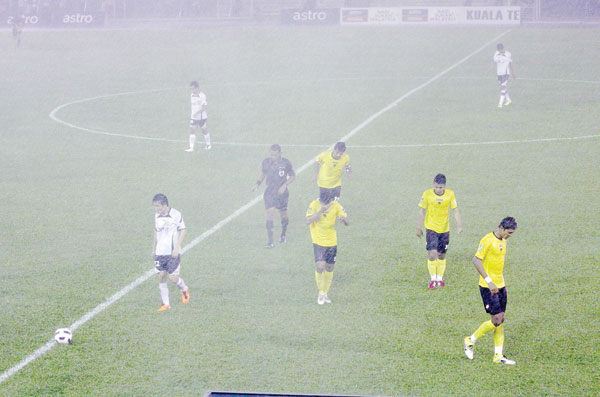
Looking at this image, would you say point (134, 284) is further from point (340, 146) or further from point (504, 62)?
point (504, 62)

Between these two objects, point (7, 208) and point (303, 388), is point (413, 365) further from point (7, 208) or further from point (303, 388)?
point (7, 208)

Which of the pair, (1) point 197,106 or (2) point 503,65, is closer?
(1) point 197,106

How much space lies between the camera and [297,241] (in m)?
17.8

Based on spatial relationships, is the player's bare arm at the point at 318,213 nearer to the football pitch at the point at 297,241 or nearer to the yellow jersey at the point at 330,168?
the football pitch at the point at 297,241

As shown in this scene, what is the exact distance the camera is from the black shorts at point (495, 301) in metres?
11.3

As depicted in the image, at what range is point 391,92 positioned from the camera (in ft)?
128

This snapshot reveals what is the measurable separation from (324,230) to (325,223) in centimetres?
15

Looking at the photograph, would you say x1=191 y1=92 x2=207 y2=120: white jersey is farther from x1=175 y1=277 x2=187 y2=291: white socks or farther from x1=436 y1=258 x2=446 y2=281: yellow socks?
x1=436 y1=258 x2=446 y2=281: yellow socks

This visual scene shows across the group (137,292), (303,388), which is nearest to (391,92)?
(137,292)

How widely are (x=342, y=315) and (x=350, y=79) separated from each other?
105ft

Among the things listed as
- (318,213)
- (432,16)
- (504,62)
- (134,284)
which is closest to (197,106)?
(134,284)

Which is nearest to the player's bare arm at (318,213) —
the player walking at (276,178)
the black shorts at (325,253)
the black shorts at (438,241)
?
the black shorts at (325,253)

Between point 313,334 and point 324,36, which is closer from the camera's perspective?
point 313,334

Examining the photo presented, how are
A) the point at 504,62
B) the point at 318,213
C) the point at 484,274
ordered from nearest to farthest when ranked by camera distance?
the point at 484,274 < the point at 318,213 < the point at 504,62
